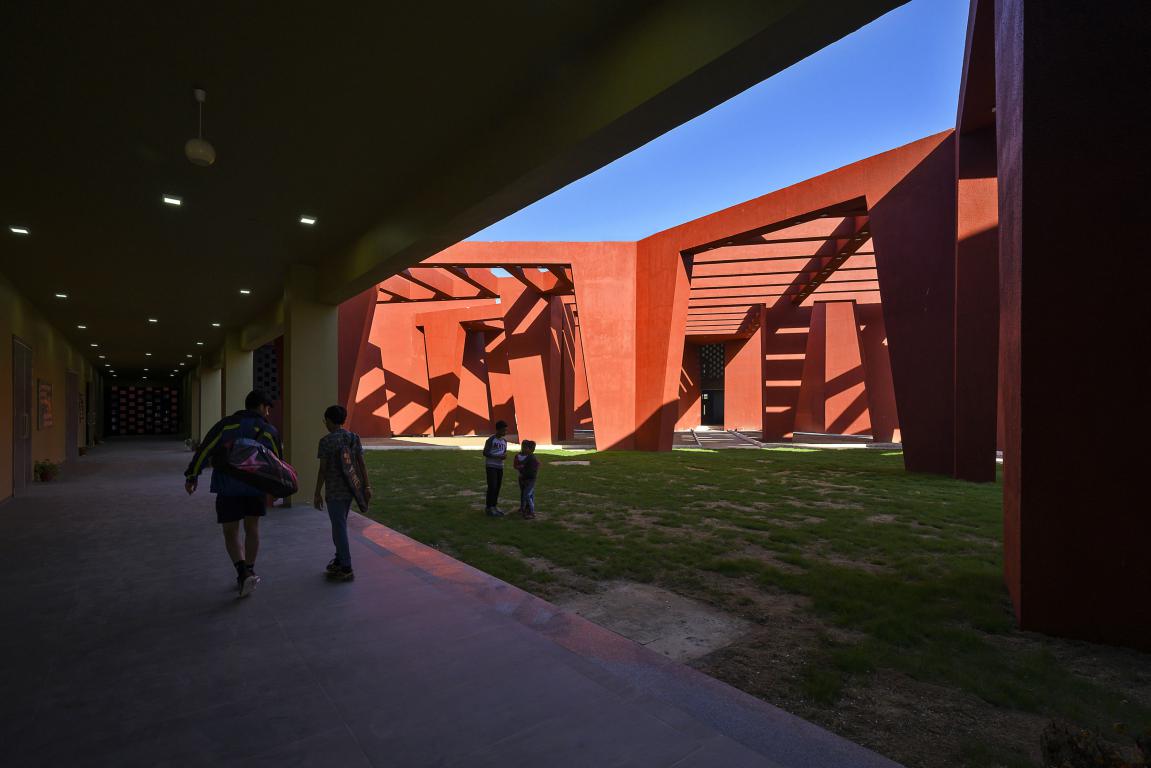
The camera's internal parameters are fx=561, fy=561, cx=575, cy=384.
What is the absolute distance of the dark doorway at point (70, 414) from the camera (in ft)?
55.7

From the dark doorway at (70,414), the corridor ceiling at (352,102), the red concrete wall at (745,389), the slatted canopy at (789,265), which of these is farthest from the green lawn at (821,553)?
the red concrete wall at (745,389)

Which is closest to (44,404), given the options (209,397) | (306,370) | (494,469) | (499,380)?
(306,370)

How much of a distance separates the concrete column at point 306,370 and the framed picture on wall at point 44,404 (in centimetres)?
779

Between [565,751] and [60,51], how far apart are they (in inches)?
200

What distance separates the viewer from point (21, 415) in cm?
1055

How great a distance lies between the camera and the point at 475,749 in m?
2.33

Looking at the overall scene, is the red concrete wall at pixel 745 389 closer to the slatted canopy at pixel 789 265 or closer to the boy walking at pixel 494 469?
the slatted canopy at pixel 789 265

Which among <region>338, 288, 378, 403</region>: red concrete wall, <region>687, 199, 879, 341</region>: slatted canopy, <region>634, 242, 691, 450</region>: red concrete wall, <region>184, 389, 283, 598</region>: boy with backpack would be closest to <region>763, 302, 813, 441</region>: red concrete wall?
<region>687, 199, 879, 341</region>: slatted canopy

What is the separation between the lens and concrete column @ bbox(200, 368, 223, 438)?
2197 cm

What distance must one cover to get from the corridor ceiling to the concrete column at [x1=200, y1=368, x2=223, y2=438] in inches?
636

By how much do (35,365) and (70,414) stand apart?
22.8 ft

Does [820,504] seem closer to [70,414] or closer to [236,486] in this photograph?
[236,486]

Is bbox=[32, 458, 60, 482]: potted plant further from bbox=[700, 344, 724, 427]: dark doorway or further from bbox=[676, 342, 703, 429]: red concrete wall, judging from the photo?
bbox=[700, 344, 724, 427]: dark doorway

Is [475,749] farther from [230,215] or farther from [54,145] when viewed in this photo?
[230,215]
